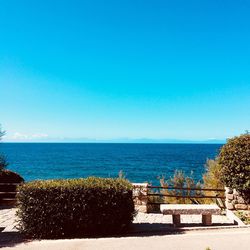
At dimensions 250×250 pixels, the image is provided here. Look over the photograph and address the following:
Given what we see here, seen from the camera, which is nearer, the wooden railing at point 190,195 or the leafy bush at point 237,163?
the leafy bush at point 237,163

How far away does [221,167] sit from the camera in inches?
484

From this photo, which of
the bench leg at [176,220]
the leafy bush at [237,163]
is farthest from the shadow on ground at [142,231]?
the leafy bush at [237,163]

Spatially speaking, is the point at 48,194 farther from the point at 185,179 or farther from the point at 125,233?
the point at 185,179

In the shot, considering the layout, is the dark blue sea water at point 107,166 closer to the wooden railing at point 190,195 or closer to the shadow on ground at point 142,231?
the wooden railing at point 190,195

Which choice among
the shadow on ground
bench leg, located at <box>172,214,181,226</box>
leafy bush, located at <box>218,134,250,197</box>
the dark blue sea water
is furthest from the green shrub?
the dark blue sea water

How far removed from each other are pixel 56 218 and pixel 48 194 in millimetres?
708

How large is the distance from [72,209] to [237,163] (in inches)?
249

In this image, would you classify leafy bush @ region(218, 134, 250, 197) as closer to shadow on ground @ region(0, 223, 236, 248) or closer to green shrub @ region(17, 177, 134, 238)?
shadow on ground @ region(0, 223, 236, 248)

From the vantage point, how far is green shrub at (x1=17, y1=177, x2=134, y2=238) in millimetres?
8828

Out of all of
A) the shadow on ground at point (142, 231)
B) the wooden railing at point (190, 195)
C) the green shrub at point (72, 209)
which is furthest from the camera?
the wooden railing at point (190, 195)

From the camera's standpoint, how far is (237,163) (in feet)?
38.1

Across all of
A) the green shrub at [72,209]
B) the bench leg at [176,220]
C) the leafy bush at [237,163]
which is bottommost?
the bench leg at [176,220]

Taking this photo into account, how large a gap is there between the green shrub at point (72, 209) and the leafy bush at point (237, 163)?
4515 mm

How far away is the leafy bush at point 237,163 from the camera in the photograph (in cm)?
1138
